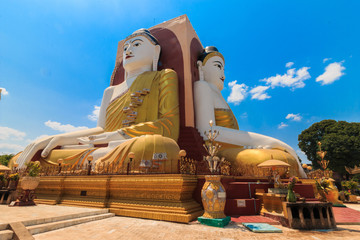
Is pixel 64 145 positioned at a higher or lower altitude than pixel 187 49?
lower

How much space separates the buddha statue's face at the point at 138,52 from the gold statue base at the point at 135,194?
863cm

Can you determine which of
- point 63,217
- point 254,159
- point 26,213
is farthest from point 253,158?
point 26,213

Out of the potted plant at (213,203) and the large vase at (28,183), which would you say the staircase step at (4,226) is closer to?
the large vase at (28,183)

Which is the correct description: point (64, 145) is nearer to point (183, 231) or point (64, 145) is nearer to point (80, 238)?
point (80, 238)

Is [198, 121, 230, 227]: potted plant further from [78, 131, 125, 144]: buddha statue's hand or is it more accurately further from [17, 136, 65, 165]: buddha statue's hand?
[17, 136, 65, 165]: buddha statue's hand

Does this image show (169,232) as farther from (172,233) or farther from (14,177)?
(14,177)

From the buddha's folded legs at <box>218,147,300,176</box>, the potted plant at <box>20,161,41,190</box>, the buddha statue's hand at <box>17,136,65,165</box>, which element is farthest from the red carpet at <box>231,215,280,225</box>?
the buddha statue's hand at <box>17,136,65,165</box>

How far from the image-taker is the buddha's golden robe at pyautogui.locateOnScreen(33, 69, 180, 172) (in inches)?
364

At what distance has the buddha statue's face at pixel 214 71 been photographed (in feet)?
46.5

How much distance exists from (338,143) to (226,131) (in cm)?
1563

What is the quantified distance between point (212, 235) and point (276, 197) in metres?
2.69

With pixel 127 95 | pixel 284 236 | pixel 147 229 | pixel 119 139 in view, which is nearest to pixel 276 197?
pixel 284 236

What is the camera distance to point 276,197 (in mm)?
5477

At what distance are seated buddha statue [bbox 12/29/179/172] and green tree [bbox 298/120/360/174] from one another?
708 inches
